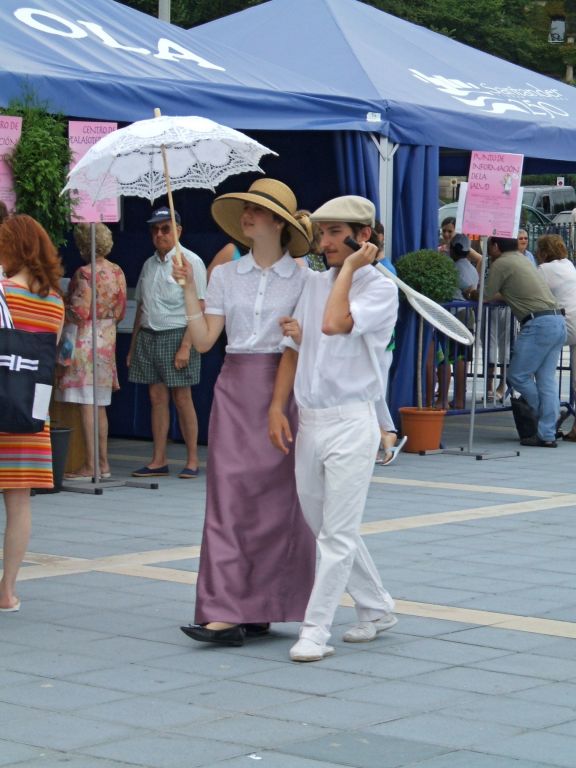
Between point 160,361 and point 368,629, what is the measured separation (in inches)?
202

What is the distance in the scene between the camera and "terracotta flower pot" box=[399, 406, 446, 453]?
41.8 ft

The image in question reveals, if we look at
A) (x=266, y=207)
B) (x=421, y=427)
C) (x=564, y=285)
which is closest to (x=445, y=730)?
(x=266, y=207)

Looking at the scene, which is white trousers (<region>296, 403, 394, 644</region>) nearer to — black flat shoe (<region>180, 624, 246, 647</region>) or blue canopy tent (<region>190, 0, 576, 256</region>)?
black flat shoe (<region>180, 624, 246, 647</region>)

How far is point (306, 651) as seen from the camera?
600cm

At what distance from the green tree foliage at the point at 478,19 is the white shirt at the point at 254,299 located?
3216 centimetres

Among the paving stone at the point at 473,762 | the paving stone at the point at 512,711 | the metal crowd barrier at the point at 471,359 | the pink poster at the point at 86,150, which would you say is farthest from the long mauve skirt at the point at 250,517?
the metal crowd barrier at the point at 471,359

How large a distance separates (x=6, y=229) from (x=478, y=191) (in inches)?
256

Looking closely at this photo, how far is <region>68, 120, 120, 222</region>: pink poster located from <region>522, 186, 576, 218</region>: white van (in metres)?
29.7

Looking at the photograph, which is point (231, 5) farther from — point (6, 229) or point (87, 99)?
point (6, 229)

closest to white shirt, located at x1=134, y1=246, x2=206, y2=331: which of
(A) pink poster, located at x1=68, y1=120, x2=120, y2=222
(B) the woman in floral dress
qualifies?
(B) the woman in floral dress

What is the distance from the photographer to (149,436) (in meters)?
13.5

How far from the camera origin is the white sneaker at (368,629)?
20.9 feet

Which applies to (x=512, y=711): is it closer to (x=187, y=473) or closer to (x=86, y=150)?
(x=86, y=150)

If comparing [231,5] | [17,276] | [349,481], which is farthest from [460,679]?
[231,5]
